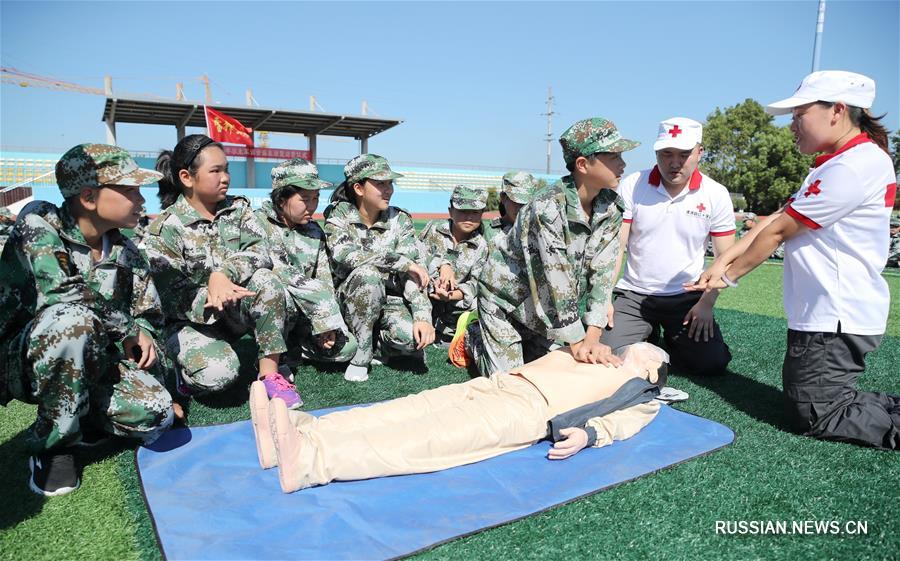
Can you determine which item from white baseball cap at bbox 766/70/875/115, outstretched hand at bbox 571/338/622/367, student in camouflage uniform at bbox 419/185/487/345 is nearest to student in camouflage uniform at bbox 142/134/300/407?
outstretched hand at bbox 571/338/622/367

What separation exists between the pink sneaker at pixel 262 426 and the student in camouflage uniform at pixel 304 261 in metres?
1.24

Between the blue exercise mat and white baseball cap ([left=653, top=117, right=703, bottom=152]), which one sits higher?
white baseball cap ([left=653, top=117, right=703, bottom=152])

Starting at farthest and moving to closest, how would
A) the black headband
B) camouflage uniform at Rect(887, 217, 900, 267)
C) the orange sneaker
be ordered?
camouflage uniform at Rect(887, 217, 900, 267)
the orange sneaker
the black headband

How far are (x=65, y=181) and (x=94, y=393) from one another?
101cm

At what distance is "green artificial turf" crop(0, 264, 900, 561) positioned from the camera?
6.88 feet

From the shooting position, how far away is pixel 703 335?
13.6 feet

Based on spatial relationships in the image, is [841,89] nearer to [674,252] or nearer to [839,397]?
[674,252]

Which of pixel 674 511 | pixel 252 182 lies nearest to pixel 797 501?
pixel 674 511

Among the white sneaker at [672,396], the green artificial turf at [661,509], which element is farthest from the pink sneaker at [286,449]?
the white sneaker at [672,396]

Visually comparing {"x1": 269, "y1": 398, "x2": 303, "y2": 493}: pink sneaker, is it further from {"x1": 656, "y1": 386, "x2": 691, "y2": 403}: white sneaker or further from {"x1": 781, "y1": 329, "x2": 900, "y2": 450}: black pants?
{"x1": 781, "y1": 329, "x2": 900, "y2": 450}: black pants

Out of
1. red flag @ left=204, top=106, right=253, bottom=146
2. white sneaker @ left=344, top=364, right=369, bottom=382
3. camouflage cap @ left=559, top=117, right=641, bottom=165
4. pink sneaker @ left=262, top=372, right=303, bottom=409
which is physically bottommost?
white sneaker @ left=344, top=364, right=369, bottom=382

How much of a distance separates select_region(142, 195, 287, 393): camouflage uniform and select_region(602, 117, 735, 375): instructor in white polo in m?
2.40

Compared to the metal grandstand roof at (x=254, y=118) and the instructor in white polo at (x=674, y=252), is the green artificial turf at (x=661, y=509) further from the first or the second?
the metal grandstand roof at (x=254, y=118)

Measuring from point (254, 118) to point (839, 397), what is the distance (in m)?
31.9
